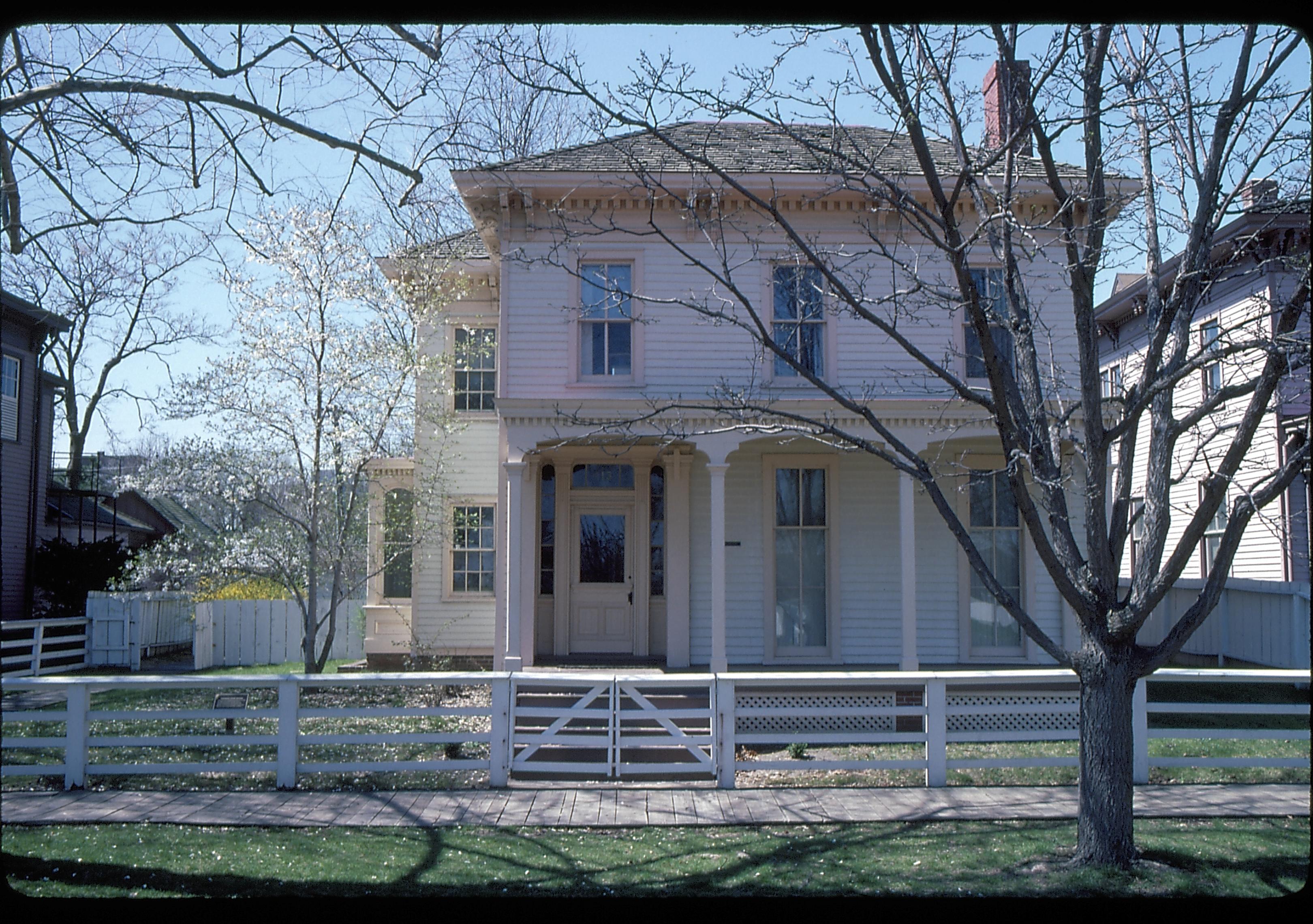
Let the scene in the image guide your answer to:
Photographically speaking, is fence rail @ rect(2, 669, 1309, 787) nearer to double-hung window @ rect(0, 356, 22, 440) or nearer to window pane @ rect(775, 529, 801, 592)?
window pane @ rect(775, 529, 801, 592)

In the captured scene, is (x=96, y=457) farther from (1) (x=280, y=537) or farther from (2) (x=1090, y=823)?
(2) (x=1090, y=823)

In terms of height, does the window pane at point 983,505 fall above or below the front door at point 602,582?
above

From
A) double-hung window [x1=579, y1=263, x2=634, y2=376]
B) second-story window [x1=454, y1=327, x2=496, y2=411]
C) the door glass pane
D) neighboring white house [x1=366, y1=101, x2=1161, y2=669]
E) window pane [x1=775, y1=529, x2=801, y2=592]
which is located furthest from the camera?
second-story window [x1=454, y1=327, x2=496, y2=411]

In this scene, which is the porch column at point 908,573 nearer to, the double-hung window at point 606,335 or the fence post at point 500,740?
the double-hung window at point 606,335

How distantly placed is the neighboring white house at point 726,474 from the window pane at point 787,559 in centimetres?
3

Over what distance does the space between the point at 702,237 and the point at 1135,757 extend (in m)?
8.16

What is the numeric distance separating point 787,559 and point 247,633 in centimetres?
1161

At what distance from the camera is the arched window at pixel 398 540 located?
15453mm

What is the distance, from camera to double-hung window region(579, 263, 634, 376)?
14.0 meters

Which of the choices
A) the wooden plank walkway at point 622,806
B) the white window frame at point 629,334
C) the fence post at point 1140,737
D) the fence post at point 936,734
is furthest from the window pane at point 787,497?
the fence post at point 1140,737

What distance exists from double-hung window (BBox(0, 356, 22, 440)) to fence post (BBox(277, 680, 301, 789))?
56.6 ft

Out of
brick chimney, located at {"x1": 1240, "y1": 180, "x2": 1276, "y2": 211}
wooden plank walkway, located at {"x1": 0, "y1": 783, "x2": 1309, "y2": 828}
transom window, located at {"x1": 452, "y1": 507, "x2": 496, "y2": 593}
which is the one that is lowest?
wooden plank walkway, located at {"x1": 0, "y1": 783, "x2": 1309, "y2": 828}

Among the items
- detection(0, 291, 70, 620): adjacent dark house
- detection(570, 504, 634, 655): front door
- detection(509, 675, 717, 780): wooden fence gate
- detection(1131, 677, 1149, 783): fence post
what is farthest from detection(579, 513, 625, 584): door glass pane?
detection(0, 291, 70, 620): adjacent dark house

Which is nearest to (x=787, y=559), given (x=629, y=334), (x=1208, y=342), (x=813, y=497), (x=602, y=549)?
(x=813, y=497)
